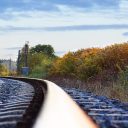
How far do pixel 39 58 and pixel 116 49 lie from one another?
84.1 m

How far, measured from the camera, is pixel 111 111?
7086 mm

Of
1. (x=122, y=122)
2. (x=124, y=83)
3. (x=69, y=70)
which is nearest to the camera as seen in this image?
(x=122, y=122)

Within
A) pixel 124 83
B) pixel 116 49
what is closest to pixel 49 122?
pixel 124 83

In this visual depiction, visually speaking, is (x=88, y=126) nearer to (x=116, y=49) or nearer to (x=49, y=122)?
(x=49, y=122)

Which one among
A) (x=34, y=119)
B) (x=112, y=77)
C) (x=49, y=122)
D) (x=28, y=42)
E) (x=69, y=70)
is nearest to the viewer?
(x=49, y=122)

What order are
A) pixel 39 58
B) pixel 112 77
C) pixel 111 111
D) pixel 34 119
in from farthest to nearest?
pixel 39 58
pixel 112 77
pixel 111 111
pixel 34 119

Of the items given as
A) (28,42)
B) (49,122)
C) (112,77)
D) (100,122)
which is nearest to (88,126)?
(49,122)

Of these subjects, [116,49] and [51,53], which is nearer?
[116,49]

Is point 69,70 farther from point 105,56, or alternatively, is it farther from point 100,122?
point 100,122

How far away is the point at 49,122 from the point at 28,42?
10806 cm

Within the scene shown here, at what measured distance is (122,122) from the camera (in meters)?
5.58

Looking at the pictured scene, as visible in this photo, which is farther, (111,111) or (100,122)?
(111,111)

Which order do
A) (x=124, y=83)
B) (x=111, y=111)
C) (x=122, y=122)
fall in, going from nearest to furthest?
1. (x=122, y=122)
2. (x=111, y=111)
3. (x=124, y=83)

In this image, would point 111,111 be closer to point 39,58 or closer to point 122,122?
point 122,122
